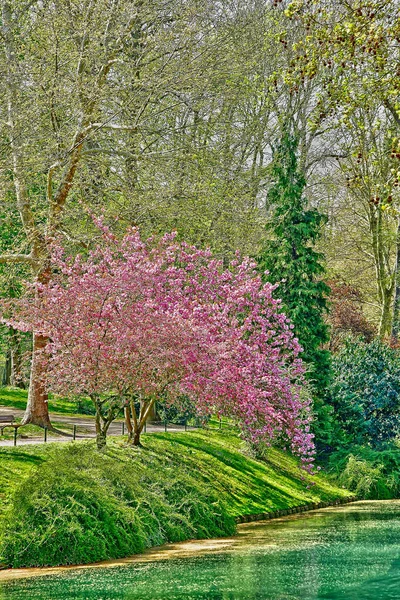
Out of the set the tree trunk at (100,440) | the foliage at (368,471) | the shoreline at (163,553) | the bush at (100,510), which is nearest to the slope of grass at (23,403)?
the foliage at (368,471)

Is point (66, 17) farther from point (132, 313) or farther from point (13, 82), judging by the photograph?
point (132, 313)

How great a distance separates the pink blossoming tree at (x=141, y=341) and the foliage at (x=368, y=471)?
8097 mm

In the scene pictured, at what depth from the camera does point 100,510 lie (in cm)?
1862

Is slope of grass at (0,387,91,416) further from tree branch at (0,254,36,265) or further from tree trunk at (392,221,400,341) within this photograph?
tree trunk at (392,221,400,341)

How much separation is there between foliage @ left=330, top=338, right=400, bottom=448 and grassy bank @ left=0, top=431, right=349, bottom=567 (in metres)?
7.30

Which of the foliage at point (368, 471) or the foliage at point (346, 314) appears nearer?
the foliage at point (368, 471)

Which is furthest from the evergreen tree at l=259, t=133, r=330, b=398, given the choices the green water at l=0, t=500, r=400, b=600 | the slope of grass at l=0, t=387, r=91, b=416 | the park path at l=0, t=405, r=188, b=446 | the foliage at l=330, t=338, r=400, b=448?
the green water at l=0, t=500, r=400, b=600

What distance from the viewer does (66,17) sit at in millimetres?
26031

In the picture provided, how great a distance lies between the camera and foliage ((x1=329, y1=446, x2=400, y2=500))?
3206 centimetres

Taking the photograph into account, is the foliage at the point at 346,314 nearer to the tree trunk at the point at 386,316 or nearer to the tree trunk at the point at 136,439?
the tree trunk at the point at 386,316

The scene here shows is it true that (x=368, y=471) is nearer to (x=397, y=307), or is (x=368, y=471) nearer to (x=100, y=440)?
(x=100, y=440)

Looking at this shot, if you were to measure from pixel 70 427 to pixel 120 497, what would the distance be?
36.6ft

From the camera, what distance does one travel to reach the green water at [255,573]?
14.7m

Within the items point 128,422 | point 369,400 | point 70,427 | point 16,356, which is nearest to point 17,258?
point 128,422
